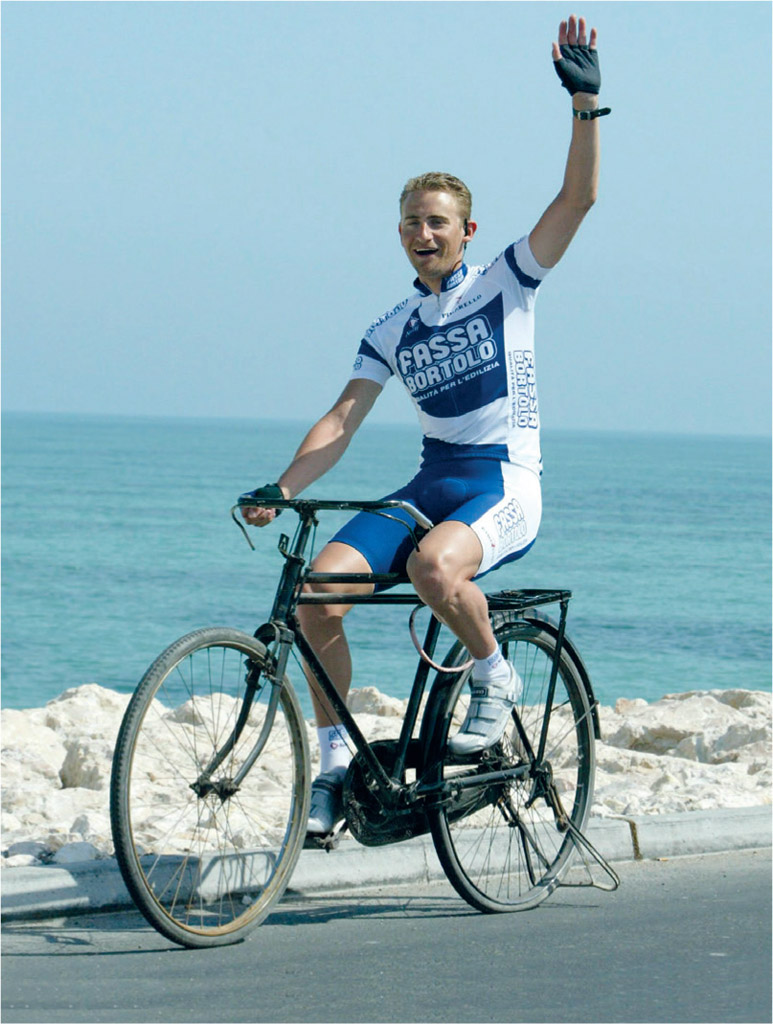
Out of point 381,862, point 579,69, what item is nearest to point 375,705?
point 381,862

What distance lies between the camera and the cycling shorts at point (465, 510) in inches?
211

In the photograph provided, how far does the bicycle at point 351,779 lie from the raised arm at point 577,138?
3.55 feet

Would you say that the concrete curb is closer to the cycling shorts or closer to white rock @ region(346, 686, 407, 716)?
the cycling shorts

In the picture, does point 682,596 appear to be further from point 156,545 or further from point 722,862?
point 722,862

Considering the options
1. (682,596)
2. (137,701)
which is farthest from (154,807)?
(682,596)

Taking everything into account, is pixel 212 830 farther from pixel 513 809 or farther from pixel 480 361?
pixel 480 361

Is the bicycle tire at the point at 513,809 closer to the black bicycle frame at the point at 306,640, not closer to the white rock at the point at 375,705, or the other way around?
the black bicycle frame at the point at 306,640

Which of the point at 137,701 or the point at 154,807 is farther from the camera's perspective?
the point at 154,807

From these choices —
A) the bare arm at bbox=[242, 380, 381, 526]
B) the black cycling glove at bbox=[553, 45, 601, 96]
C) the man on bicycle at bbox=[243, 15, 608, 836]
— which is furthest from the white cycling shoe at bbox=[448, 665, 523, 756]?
the black cycling glove at bbox=[553, 45, 601, 96]

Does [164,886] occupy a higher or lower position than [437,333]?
lower

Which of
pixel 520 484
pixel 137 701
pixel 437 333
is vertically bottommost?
pixel 137 701

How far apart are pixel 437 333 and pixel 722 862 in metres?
2.31

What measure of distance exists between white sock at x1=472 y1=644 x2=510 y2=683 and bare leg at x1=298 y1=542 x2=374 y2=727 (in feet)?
1.35

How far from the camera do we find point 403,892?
578cm
